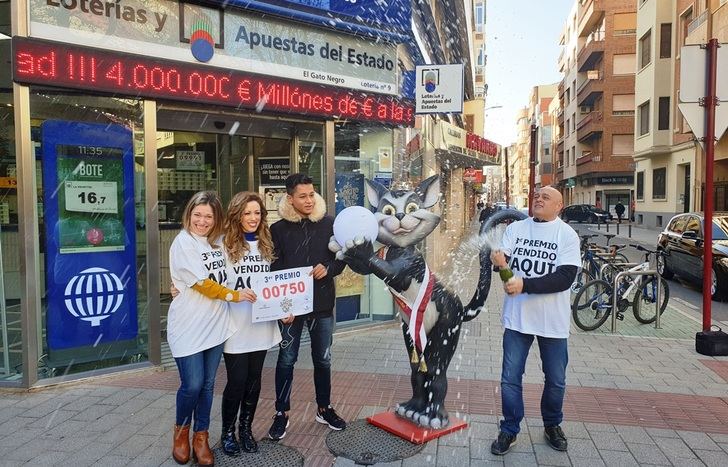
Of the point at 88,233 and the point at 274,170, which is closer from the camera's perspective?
the point at 88,233

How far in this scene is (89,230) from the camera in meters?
5.52

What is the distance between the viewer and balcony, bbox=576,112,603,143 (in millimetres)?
48031

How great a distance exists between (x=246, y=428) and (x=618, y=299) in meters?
6.07

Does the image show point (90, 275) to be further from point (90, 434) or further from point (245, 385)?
point (245, 385)

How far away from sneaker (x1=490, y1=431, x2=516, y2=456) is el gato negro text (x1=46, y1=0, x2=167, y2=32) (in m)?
4.85

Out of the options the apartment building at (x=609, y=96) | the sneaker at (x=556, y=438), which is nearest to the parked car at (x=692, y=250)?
the sneaker at (x=556, y=438)

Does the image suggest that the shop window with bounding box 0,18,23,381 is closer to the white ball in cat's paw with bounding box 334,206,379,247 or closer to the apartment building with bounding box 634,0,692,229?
the white ball in cat's paw with bounding box 334,206,379,247

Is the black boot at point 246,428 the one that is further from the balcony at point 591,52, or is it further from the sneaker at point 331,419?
the balcony at point 591,52

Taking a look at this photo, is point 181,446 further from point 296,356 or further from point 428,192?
point 428,192

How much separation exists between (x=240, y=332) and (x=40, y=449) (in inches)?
66.2

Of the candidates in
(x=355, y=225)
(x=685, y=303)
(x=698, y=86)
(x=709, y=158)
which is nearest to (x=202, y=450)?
(x=355, y=225)

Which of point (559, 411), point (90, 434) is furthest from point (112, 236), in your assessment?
point (559, 411)

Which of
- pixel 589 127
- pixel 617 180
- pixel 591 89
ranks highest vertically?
pixel 591 89

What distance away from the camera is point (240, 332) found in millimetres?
3727
